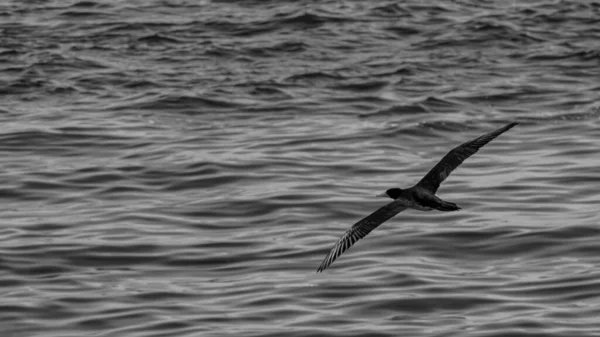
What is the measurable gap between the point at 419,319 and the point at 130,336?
2335mm

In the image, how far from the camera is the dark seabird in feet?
31.5

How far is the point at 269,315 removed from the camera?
37.3 ft

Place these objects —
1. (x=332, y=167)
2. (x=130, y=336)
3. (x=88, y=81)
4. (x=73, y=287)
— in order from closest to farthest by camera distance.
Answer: (x=130, y=336)
(x=73, y=287)
(x=332, y=167)
(x=88, y=81)

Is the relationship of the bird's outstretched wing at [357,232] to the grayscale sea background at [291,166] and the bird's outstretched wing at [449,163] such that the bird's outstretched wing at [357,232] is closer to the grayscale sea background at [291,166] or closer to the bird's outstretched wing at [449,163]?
the bird's outstretched wing at [449,163]

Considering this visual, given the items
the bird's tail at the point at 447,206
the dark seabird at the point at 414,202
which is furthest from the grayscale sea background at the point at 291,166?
the bird's tail at the point at 447,206

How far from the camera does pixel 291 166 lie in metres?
15.5

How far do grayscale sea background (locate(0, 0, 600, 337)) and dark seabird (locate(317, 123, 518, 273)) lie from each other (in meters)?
1.46

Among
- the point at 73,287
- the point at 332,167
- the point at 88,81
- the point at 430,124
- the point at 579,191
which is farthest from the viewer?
the point at 88,81

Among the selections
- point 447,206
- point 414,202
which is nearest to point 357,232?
point 414,202

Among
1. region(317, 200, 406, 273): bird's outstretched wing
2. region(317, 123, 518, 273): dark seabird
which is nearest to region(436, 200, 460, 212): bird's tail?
region(317, 123, 518, 273): dark seabird

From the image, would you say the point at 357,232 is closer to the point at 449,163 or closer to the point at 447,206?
the point at 447,206

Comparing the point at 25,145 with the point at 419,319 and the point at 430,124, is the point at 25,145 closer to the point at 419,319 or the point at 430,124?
the point at 430,124

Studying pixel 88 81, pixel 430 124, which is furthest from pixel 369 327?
pixel 88 81

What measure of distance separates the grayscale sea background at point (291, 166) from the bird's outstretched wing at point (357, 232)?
4.81 ft
